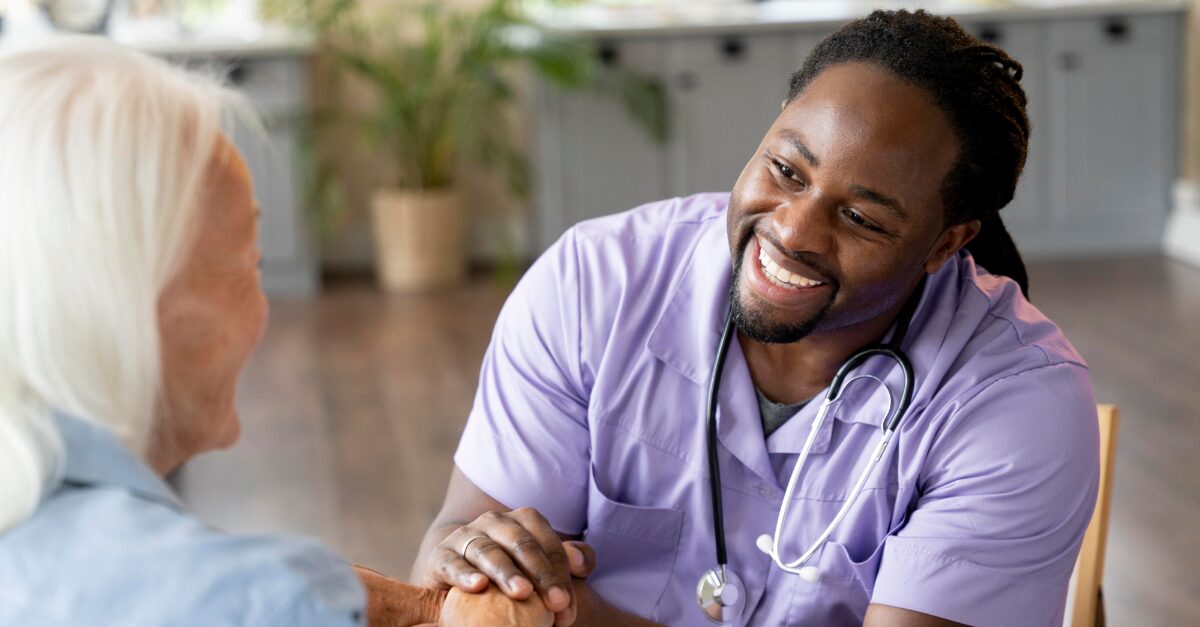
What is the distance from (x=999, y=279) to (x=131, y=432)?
995 millimetres

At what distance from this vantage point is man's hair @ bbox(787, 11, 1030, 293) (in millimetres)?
1412

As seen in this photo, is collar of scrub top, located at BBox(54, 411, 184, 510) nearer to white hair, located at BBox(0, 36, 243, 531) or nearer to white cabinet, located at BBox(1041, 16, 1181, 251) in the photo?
white hair, located at BBox(0, 36, 243, 531)

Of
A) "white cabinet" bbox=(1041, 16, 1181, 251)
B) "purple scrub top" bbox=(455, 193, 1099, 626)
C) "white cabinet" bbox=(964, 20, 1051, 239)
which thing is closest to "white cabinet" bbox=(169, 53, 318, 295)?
"white cabinet" bbox=(964, 20, 1051, 239)

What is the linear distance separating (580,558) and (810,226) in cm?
41

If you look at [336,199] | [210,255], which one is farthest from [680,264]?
[336,199]

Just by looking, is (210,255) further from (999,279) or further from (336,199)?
(336,199)

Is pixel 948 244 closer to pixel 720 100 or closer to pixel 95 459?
pixel 95 459

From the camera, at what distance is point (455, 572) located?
4.42ft

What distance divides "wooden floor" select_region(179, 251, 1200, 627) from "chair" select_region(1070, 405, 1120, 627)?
3.73 feet

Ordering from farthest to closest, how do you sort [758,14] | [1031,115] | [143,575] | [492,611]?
[758,14] → [1031,115] → [492,611] → [143,575]

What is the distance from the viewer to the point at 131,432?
924 millimetres

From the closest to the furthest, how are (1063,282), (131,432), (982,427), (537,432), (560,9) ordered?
(131,432) < (982,427) < (537,432) < (1063,282) < (560,9)

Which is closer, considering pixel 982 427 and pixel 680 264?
pixel 982 427

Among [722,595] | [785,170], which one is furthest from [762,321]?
[722,595]
